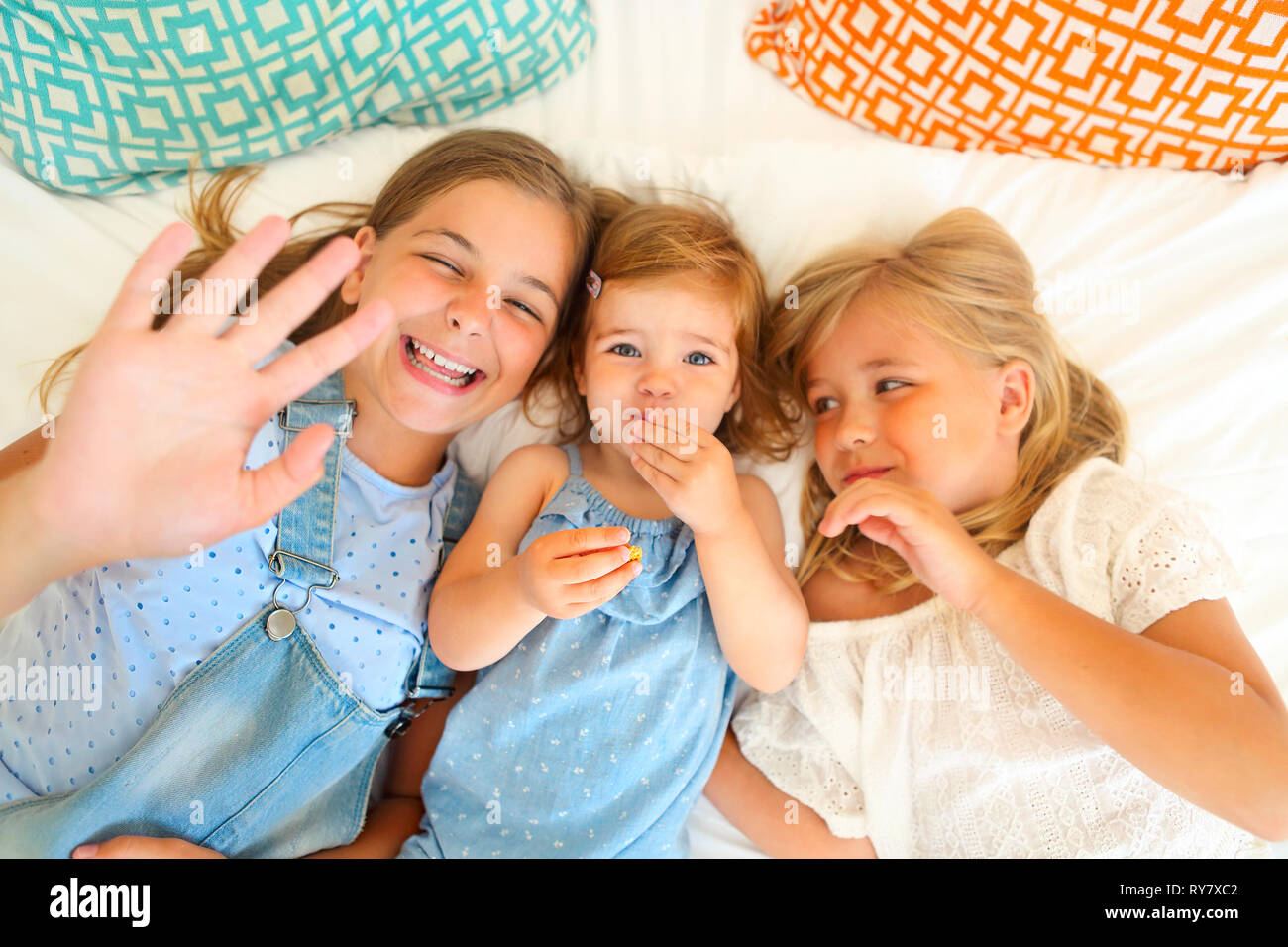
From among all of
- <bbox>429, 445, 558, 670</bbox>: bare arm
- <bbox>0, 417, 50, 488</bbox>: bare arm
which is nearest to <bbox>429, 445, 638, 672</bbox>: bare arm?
<bbox>429, 445, 558, 670</bbox>: bare arm

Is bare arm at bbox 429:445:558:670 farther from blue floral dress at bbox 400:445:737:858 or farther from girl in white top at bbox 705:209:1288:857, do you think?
girl in white top at bbox 705:209:1288:857

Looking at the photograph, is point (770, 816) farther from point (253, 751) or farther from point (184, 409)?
point (184, 409)

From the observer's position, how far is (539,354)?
1.42 metres

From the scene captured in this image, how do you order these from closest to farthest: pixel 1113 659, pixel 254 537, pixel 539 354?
pixel 1113 659 → pixel 254 537 → pixel 539 354

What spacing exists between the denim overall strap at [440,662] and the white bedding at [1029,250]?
9cm

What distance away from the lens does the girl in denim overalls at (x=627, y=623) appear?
1285 millimetres

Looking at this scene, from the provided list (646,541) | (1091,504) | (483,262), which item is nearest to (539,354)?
(483,262)

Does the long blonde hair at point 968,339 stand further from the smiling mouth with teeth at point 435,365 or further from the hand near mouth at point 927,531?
the smiling mouth with teeth at point 435,365

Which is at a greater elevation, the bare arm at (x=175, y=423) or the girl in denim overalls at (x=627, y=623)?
the bare arm at (x=175, y=423)

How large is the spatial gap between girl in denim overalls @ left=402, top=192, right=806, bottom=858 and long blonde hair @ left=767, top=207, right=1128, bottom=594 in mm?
143

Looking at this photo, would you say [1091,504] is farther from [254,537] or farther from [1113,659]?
[254,537]

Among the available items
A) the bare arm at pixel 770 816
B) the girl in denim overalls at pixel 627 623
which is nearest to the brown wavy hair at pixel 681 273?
the girl in denim overalls at pixel 627 623

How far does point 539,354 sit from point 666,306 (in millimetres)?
229

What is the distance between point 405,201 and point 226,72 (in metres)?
0.37
